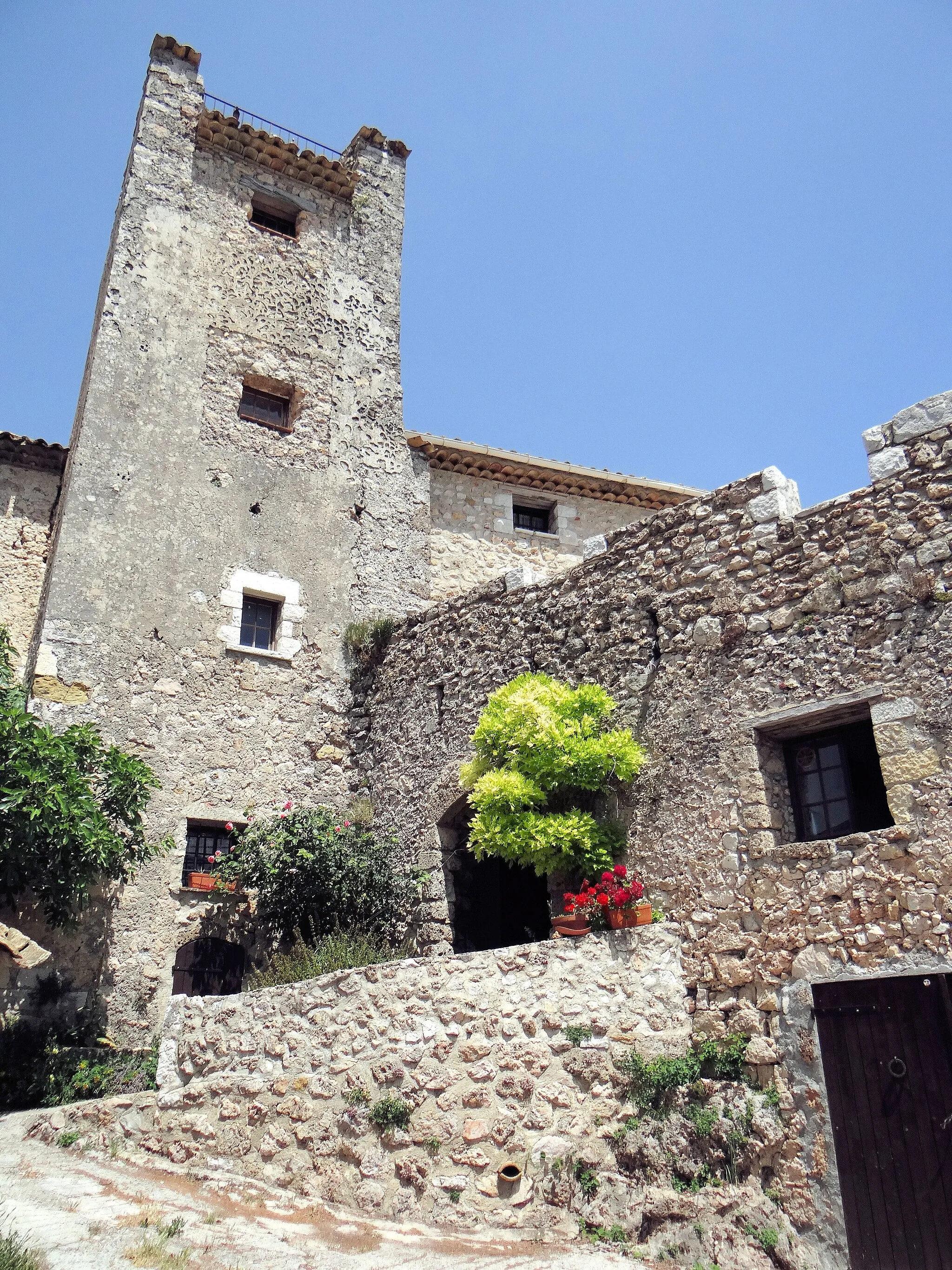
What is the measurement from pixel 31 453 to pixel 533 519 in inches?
270

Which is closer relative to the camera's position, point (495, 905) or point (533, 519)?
point (495, 905)

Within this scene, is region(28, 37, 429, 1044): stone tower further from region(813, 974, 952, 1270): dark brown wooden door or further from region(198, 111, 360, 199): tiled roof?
region(813, 974, 952, 1270): dark brown wooden door

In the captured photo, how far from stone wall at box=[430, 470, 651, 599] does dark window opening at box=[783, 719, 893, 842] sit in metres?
6.59

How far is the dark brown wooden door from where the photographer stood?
19.6 ft

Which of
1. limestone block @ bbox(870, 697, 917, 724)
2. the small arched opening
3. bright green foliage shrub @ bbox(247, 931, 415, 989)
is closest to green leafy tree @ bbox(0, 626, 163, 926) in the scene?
bright green foliage shrub @ bbox(247, 931, 415, 989)

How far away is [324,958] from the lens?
8.87 meters

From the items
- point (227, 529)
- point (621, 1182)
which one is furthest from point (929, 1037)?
point (227, 529)

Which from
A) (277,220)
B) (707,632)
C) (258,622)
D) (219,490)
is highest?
(277,220)

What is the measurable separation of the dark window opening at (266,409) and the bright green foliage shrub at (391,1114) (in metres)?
8.62

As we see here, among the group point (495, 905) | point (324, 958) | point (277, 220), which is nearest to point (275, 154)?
point (277, 220)

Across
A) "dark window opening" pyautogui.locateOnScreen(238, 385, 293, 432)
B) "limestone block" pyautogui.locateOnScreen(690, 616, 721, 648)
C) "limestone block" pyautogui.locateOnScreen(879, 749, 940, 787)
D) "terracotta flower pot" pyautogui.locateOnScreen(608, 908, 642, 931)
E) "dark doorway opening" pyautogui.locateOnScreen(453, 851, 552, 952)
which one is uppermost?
"dark window opening" pyautogui.locateOnScreen(238, 385, 293, 432)

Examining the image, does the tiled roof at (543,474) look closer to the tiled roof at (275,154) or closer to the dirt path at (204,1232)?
the tiled roof at (275,154)

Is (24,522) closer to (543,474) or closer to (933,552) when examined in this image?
(543,474)

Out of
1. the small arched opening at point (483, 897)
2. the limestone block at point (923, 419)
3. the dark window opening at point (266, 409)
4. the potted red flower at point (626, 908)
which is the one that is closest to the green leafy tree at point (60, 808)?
the small arched opening at point (483, 897)
